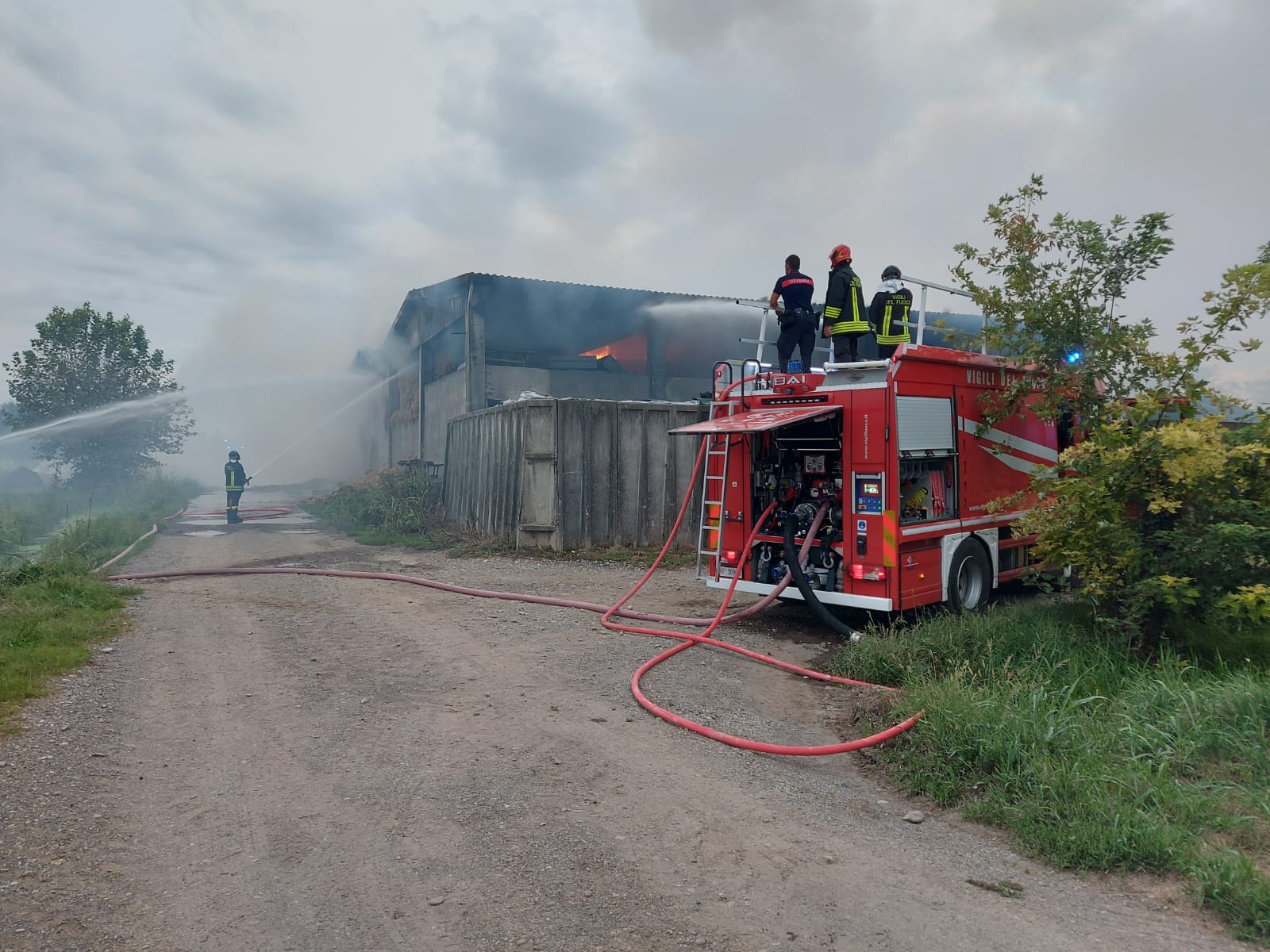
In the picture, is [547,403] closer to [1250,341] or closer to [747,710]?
[747,710]

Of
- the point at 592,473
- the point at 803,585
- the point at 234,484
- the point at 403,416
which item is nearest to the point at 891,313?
the point at 803,585

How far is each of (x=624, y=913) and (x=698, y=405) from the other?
985cm

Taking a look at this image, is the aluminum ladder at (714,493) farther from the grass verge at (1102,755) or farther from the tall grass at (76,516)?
the tall grass at (76,516)

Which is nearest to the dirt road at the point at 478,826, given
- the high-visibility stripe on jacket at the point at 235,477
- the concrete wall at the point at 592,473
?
the concrete wall at the point at 592,473

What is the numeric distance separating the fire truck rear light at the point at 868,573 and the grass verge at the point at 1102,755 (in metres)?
1.02

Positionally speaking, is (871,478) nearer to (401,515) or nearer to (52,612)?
(52,612)

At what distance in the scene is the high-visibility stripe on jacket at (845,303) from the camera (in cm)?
810

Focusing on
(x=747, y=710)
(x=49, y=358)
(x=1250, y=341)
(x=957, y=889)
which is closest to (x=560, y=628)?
(x=747, y=710)

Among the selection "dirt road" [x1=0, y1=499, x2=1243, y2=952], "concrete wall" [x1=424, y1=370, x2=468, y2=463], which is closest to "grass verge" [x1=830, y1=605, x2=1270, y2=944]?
"dirt road" [x1=0, y1=499, x2=1243, y2=952]

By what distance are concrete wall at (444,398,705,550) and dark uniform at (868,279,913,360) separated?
4363mm

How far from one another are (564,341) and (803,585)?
1408 centimetres

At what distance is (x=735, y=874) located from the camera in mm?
3436

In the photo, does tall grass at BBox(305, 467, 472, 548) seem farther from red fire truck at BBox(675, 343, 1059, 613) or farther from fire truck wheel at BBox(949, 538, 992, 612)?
fire truck wheel at BBox(949, 538, 992, 612)

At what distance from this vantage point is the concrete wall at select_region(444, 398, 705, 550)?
12.2 m
